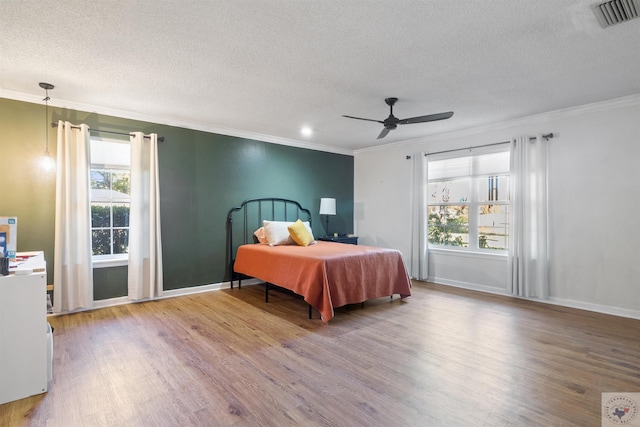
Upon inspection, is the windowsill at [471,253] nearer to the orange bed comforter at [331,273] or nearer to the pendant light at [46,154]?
the orange bed comforter at [331,273]

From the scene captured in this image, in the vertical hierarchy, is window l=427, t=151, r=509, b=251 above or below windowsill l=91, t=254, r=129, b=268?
above

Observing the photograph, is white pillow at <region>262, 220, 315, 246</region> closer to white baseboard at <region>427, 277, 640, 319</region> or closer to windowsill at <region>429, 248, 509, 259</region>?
windowsill at <region>429, 248, 509, 259</region>

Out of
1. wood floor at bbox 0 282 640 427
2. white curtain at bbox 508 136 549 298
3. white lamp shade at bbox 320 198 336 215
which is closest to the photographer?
wood floor at bbox 0 282 640 427

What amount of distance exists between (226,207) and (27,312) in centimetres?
304

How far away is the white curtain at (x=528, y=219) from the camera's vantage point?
13.7 ft

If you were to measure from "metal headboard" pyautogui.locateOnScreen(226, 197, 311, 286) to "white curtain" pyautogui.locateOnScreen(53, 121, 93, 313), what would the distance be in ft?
6.00

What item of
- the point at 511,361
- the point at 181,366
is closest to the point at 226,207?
the point at 181,366

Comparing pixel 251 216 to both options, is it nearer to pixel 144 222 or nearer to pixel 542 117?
pixel 144 222

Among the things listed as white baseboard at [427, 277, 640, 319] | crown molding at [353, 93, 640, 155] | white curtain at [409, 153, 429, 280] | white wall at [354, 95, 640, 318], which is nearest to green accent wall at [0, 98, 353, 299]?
white curtain at [409, 153, 429, 280]

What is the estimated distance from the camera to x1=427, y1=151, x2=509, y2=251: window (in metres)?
4.77

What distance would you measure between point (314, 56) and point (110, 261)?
349cm

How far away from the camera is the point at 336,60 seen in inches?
107

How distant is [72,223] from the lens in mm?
3660

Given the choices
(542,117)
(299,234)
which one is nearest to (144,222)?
(299,234)
